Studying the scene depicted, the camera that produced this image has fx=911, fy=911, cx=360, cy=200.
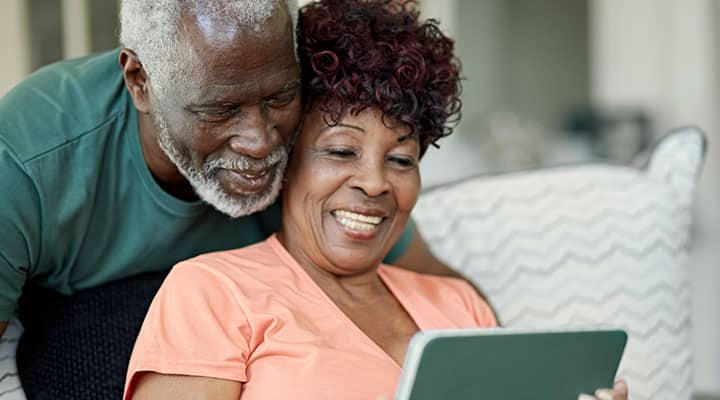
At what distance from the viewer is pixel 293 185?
65.9 inches

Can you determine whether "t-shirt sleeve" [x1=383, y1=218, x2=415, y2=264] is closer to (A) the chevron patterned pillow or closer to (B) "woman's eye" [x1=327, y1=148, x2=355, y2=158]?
(A) the chevron patterned pillow

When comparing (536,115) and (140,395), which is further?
(536,115)

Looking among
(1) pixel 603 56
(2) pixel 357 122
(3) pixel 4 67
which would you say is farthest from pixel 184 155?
(1) pixel 603 56

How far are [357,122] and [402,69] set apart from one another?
0.13m

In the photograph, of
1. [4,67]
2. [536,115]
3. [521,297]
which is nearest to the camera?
[521,297]

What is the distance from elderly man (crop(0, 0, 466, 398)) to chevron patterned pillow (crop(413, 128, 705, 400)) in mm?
598

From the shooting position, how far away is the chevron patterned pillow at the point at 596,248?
1977mm

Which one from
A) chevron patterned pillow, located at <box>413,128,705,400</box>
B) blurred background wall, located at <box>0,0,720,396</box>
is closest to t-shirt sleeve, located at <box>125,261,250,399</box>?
chevron patterned pillow, located at <box>413,128,705,400</box>

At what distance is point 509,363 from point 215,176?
2.06ft

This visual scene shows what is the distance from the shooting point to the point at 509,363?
49.7 inches

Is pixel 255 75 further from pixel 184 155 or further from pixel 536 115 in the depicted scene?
pixel 536 115

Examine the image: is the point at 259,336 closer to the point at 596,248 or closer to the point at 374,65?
the point at 374,65

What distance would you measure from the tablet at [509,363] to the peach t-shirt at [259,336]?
0.22 metres

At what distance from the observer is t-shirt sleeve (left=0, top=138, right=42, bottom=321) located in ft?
5.00
